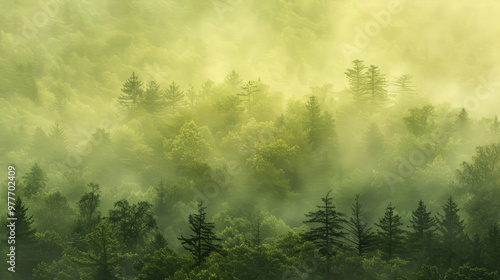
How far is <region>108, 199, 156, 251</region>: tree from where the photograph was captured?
121m

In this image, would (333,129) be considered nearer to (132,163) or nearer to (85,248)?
(132,163)

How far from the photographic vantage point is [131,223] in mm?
123188

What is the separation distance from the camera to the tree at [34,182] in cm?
17225

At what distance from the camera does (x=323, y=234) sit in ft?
348

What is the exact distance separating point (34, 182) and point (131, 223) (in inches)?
2535

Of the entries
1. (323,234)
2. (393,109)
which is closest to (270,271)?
(323,234)

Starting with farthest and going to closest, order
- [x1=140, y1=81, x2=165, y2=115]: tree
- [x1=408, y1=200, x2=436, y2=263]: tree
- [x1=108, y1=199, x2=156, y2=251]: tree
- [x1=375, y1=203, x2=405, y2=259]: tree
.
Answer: [x1=140, y1=81, x2=165, y2=115]: tree → [x1=108, y1=199, x2=156, y2=251]: tree → [x1=375, y1=203, x2=405, y2=259]: tree → [x1=408, y1=200, x2=436, y2=263]: tree

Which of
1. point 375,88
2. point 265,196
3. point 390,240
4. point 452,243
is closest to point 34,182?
point 265,196

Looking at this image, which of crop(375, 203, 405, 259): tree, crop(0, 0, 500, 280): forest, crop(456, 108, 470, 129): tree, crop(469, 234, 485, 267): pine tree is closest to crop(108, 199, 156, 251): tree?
crop(0, 0, 500, 280): forest

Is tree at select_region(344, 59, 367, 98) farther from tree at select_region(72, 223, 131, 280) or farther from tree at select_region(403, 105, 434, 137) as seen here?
tree at select_region(72, 223, 131, 280)

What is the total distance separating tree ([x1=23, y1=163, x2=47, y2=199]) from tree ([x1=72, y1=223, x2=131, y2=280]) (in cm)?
6888

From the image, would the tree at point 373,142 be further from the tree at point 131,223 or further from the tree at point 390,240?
the tree at point 131,223

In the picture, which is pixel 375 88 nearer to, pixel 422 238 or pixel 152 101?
pixel 152 101

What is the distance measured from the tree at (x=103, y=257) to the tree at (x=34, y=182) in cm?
6888
